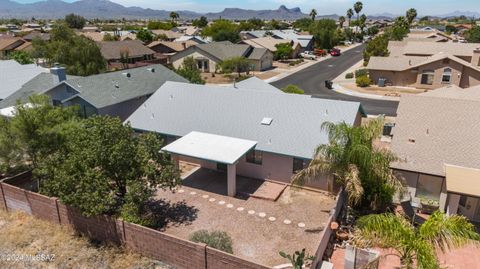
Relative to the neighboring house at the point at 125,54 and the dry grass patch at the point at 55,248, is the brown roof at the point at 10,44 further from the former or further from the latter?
the dry grass patch at the point at 55,248

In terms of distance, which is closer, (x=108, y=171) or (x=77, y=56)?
(x=108, y=171)

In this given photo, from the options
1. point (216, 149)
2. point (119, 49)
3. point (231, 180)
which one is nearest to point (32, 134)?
point (216, 149)

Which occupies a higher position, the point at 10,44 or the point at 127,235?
the point at 10,44

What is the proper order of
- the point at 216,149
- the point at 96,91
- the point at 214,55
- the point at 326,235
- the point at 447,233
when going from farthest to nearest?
the point at 214,55
the point at 96,91
the point at 216,149
the point at 326,235
the point at 447,233

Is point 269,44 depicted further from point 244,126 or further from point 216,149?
point 216,149

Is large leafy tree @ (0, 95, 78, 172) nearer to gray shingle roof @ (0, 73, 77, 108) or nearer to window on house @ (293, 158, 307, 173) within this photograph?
gray shingle roof @ (0, 73, 77, 108)

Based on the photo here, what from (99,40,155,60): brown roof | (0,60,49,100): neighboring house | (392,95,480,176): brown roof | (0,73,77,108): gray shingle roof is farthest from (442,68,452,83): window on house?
(99,40,155,60): brown roof
